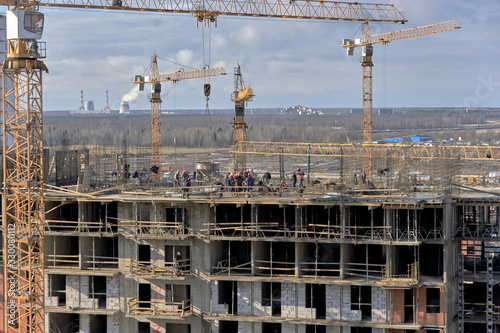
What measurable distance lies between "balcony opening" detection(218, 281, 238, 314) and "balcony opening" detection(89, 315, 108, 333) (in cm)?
738

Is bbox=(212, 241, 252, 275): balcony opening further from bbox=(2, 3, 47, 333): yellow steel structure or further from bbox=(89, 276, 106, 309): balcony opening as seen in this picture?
bbox=(2, 3, 47, 333): yellow steel structure

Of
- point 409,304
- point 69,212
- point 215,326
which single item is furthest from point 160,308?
point 409,304

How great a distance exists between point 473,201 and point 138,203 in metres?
18.1

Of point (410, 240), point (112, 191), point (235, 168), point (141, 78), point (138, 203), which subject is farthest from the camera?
point (141, 78)

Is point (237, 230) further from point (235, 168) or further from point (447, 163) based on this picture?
point (235, 168)

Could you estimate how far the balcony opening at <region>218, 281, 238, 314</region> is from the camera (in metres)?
45.2

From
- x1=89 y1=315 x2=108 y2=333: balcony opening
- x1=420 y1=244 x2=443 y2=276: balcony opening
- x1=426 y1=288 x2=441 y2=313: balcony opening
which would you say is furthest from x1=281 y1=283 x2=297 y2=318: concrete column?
x1=89 y1=315 x2=108 y2=333: balcony opening

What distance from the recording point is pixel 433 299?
44.8 meters

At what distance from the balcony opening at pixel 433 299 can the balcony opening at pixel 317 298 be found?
5662mm

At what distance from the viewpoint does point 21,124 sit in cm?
4431

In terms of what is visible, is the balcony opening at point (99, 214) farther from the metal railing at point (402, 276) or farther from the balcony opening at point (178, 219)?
the metal railing at point (402, 276)

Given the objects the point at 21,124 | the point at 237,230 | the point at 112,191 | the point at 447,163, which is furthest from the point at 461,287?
the point at 21,124

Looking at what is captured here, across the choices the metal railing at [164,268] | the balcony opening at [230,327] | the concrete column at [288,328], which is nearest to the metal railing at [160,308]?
the metal railing at [164,268]

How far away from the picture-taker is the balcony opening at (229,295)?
148 ft
